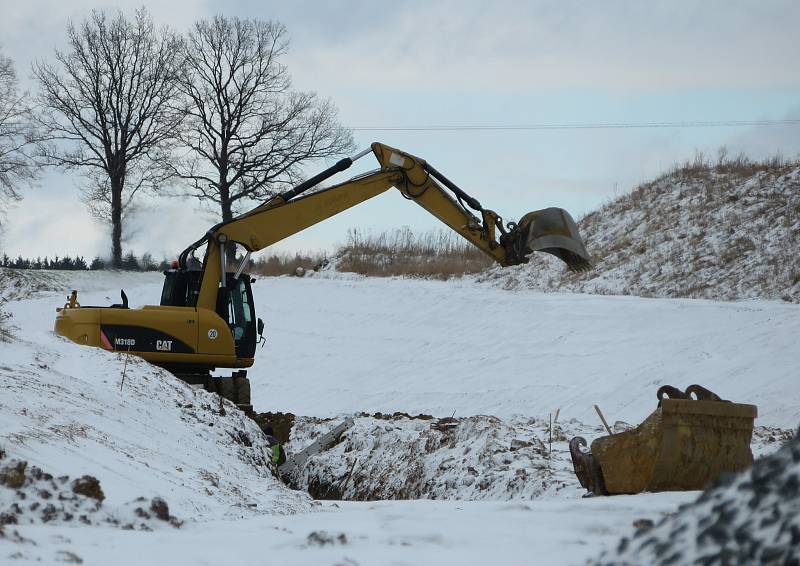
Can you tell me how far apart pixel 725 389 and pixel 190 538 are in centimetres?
1230

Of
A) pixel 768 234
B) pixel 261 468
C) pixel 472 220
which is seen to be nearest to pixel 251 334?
pixel 472 220

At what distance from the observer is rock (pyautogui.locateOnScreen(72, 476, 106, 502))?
17.6 feet

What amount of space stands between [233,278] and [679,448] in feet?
26.8

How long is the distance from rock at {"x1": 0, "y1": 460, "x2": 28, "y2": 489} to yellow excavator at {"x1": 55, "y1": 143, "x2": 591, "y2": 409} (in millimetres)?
7874

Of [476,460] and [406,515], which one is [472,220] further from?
[406,515]

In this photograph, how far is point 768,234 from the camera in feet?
79.7

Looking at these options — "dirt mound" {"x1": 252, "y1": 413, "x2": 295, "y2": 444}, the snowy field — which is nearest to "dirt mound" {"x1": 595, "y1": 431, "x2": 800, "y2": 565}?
the snowy field

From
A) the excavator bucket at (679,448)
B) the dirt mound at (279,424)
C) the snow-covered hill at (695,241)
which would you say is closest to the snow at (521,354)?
the snow-covered hill at (695,241)

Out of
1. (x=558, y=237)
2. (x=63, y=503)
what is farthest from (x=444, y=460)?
(x=63, y=503)

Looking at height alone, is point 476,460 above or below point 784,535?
below

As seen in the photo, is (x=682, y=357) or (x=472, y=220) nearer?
(x=472, y=220)

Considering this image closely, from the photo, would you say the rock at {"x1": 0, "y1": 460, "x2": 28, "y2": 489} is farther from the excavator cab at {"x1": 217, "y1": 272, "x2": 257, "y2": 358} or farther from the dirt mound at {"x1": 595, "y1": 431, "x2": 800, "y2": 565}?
the excavator cab at {"x1": 217, "y1": 272, "x2": 257, "y2": 358}

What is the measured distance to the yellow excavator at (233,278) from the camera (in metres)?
13.2

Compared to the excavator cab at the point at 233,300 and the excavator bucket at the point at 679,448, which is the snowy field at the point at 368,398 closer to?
the excavator bucket at the point at 679,448
